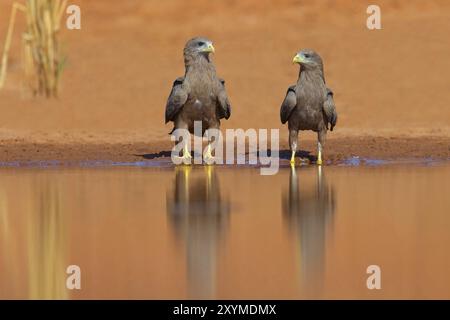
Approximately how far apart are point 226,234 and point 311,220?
3.77 ft

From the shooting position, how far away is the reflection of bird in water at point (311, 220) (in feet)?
32.3

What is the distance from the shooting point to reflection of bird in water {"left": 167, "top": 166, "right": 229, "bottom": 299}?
384 inches

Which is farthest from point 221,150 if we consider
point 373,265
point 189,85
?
point 373,265

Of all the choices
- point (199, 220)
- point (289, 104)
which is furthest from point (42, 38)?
point (199, 220)

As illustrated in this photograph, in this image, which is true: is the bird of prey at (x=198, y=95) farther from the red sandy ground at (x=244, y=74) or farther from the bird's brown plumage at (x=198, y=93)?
the red sandy ground at (x=244, y=74)

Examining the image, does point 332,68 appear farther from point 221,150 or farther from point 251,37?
point 221,150

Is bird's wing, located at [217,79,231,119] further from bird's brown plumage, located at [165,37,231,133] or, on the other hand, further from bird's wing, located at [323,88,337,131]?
bird's wing, located at [323,88,337,131]

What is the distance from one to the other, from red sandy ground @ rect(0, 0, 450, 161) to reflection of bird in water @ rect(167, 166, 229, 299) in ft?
12.4

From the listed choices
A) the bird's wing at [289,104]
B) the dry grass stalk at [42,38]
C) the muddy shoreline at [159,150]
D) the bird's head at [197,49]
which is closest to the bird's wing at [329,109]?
the bird's wing at [289,104]

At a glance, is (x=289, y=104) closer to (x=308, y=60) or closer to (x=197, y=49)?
(x=308, y=60)

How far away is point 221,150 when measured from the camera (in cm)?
2145

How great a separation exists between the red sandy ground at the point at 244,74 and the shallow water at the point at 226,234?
166 inches

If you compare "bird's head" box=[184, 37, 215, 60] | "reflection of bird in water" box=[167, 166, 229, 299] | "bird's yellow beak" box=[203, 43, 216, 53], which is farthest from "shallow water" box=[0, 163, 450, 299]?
"bird's head" box=[184, 37, 215, 60]

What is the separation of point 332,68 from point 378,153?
9421 millimetres
